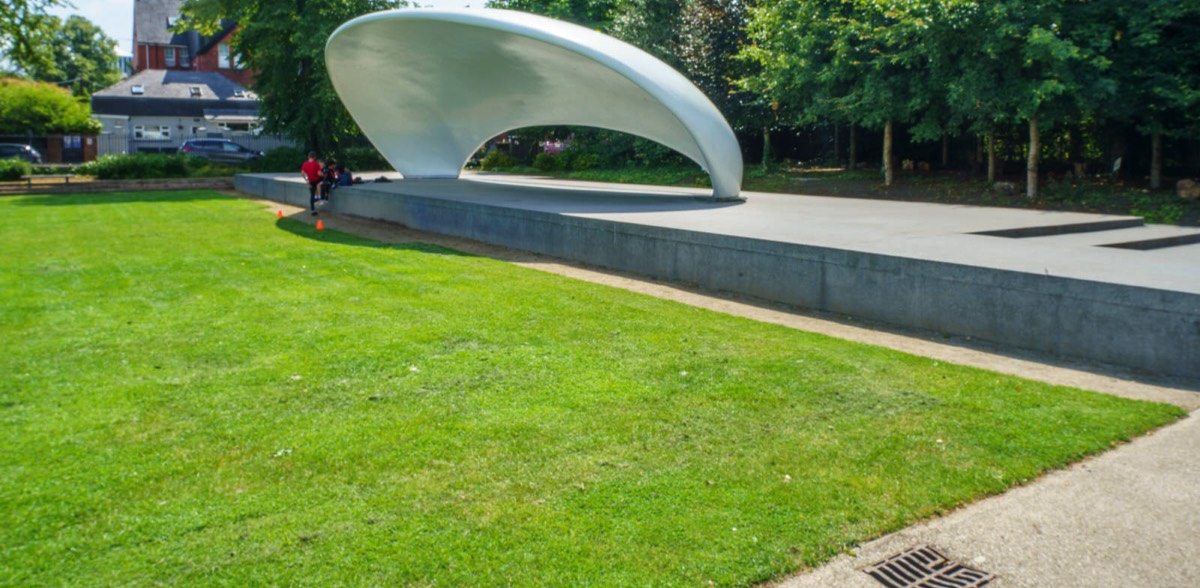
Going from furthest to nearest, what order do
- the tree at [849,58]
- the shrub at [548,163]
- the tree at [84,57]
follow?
the tree at [84,57] → the shrub at [548,163] → the tree at [849,58]

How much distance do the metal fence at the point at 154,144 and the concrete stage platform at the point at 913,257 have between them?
30719 mm

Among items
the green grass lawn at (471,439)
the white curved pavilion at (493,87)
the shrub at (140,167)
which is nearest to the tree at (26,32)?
the shrub at (140,167)

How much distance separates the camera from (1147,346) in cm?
720

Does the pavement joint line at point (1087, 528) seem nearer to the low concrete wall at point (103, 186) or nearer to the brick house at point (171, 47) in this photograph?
the low concrete wall at point (103, 186)

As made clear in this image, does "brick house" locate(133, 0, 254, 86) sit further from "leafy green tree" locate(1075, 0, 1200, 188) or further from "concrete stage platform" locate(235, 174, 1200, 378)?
"leafy green tree" locate(1075, 0, 1200, 188)

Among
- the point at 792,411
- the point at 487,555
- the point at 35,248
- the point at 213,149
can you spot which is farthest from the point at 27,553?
the point at 213,149

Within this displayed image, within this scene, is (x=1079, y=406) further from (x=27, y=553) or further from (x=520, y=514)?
(x=27, y=553)

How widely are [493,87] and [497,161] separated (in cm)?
1618

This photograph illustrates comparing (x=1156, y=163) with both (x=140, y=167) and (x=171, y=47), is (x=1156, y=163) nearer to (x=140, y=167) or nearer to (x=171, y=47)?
(x=140, y=167)

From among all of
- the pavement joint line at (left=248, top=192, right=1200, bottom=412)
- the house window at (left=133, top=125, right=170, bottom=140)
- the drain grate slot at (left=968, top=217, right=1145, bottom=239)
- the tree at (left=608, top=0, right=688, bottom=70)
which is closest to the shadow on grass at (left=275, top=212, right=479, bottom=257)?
the pavement joint line at (left=248, top=192, right=1200, bottom=412)

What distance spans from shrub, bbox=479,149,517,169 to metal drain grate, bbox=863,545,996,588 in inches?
1329

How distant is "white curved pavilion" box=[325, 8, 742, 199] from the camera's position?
15.7 metres

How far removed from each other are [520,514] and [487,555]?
44 cm

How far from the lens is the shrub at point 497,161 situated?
36938 mm
